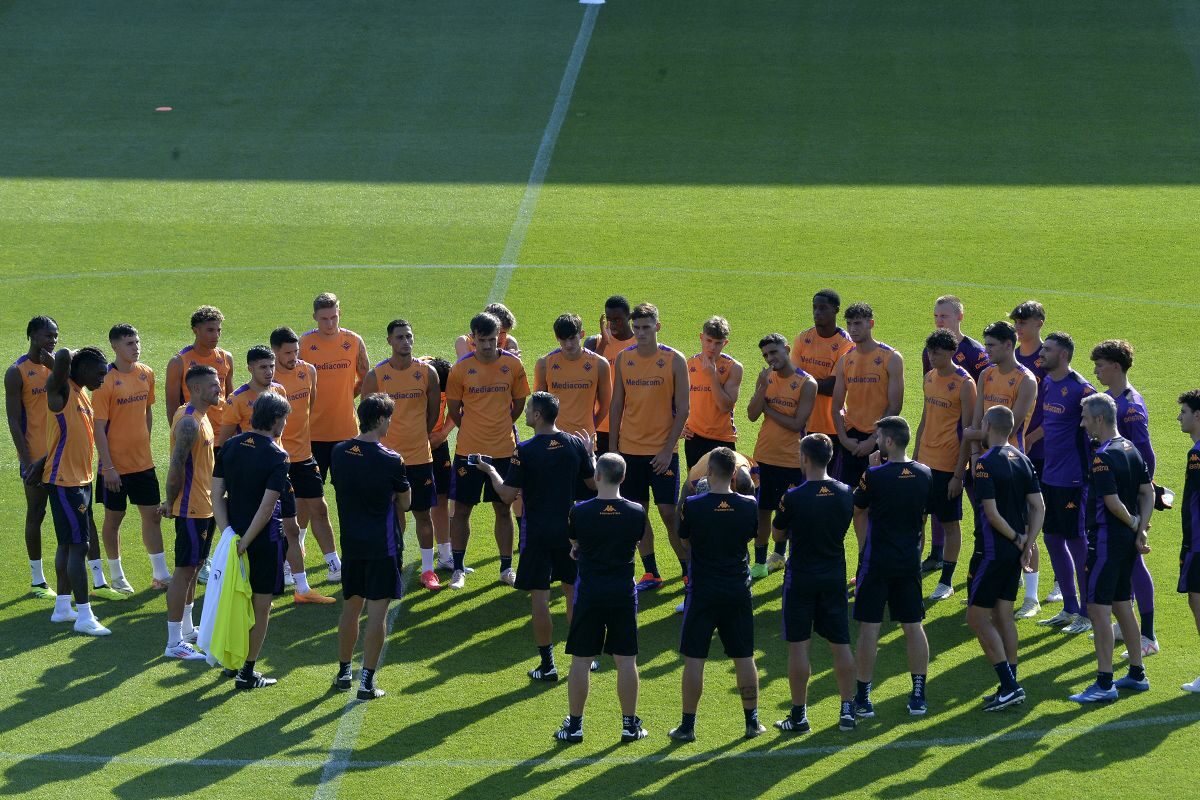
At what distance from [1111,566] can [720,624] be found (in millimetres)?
2632

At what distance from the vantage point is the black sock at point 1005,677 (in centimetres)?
905

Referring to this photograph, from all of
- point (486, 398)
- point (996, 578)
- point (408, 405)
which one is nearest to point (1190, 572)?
point (996, 578)

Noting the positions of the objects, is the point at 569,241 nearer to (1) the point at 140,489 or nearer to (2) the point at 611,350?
(2) the point at 611,350

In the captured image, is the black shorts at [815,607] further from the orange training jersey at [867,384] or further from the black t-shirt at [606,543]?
the orange training jersey at [867,384]

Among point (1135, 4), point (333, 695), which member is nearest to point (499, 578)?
point (333, 695)

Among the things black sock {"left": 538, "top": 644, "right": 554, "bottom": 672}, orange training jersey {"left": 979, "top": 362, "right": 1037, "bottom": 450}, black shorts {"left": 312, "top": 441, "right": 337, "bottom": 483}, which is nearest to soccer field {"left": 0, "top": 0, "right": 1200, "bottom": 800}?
black sock {"left": 538, "top": 644, "right": 554, "bottom": 672}

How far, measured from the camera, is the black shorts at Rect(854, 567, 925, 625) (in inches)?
353

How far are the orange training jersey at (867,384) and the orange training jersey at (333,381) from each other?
13.4 feet

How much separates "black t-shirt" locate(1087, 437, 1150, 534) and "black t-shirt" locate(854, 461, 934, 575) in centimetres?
119

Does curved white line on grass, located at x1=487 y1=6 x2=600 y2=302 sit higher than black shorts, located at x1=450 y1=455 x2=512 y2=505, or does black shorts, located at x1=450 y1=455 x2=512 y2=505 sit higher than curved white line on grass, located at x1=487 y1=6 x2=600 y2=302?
curved white line on grass, located at x1=487 y1=6 x2=600 y2=302

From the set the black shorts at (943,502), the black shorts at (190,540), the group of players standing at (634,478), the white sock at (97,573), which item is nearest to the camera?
the group of players standing at (634,478)

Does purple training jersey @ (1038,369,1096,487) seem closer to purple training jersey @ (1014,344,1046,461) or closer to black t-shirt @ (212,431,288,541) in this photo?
purple training jersey @ (1014,344,1046,461)

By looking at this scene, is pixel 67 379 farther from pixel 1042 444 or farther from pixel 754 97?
pixel 754 97

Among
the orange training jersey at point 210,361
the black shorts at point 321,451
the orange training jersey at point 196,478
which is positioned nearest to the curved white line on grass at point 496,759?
the orange training jersey at point 196,478
